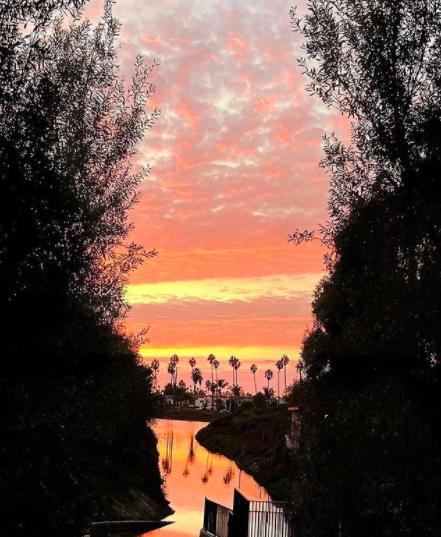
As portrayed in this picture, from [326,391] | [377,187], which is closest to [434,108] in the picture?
[377,187]

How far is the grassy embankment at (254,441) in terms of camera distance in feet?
182

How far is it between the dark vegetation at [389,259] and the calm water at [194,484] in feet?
80.3

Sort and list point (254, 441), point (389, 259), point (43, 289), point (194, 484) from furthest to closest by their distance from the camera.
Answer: point (254, 441) < point (194, 484) < point (389, 259) < point (43, 289)

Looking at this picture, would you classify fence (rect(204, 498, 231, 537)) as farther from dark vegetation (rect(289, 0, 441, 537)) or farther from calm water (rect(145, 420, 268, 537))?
dark vegetation (rect(289, 0, 441, 537))

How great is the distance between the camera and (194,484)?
206 ft

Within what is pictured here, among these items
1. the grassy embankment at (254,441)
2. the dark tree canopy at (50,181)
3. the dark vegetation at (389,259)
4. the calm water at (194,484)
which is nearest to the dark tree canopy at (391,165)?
the dark vegetation at (389,259)

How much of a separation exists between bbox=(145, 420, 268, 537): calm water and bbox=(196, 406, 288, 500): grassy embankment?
109cm

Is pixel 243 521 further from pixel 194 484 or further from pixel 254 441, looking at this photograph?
pixel 254 441

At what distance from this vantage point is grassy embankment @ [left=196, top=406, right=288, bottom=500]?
55438 mm

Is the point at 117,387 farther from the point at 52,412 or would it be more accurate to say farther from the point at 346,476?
the point at 52,412

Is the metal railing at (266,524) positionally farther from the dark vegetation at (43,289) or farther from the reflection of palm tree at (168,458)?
the reflection of palm tree at (168,458)

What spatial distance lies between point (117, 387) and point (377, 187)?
8.89 metres

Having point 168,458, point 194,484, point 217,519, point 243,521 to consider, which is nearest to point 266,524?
point 243,521

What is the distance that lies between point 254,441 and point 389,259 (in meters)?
75.1
